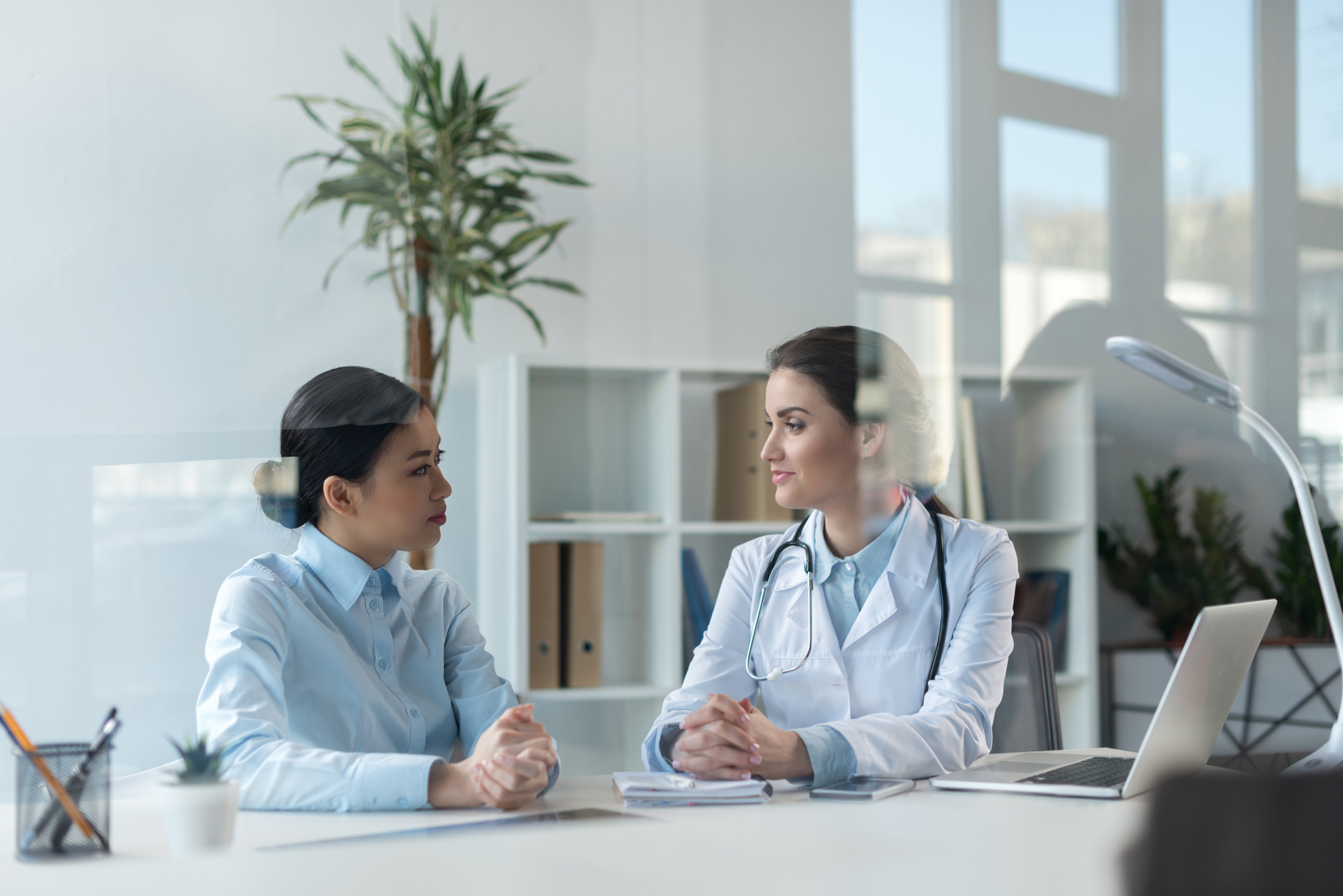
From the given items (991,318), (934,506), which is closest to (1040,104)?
(991,318)

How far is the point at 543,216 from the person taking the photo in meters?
1.92

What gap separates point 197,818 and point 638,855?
0.36 metres

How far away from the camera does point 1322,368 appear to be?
2123mm

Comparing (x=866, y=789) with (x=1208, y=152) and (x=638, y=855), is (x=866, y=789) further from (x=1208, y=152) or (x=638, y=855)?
(x=1208, y=152)

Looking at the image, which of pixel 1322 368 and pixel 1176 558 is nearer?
pixel 1322 368

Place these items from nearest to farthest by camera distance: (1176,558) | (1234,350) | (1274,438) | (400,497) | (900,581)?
1. (400,497)
2. (900,581)
3. (1274,438)
4. (1234,350)
5. (1176,558)

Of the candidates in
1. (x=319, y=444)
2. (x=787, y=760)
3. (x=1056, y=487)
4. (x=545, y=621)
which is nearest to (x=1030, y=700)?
(x=787, y=760)

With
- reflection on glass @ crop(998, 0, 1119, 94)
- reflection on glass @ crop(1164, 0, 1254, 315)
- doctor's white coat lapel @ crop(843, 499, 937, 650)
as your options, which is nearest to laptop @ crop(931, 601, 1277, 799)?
doctor's white coat lapel @ crop(843, 499, 937, 650)

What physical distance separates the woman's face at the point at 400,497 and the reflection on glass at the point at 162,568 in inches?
3.4

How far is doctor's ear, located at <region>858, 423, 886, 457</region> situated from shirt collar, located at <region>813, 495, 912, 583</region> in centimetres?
15

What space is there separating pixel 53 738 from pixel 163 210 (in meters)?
0.63

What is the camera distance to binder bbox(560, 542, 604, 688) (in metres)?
2.05

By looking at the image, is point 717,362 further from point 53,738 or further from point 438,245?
point 53,738

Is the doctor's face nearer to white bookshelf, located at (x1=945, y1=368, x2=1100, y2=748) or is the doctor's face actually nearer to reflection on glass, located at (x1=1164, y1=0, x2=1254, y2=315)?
white bookshelf, located at (x1=945, y1=368, x2=1100, y2=748)
